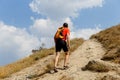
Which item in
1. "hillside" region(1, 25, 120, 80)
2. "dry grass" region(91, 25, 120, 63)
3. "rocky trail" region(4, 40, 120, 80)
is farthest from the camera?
"dry grass" region(91, 25, 120, 63)

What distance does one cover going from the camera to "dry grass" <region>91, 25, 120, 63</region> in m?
18.9

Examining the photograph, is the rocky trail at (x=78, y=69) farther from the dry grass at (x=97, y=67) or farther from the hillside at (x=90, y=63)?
the dry grass at (x=97, y=67)

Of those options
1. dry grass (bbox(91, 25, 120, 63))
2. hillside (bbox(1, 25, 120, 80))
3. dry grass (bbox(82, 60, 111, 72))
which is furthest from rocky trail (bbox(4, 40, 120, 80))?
dry grass (bbox(91, 25, 120, 63))

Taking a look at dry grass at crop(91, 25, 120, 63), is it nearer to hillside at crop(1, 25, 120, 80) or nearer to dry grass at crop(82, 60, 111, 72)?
hillside at crop(1, 25, 120, 80)

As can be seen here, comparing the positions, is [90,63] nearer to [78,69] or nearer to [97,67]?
[97,67]

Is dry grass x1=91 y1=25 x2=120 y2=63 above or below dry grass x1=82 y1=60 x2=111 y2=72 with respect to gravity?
above

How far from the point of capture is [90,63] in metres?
18.1

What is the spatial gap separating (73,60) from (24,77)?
3046 millimetres

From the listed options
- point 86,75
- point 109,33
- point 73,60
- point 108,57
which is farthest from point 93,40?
point 86,75

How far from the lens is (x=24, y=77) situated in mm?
20906

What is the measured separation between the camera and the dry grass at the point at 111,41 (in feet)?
62.0

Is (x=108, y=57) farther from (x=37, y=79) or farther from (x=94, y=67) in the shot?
(x=37, y=79)

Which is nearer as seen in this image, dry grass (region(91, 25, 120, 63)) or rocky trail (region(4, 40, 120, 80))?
rocky trail (region(4, 40, 120, 80))

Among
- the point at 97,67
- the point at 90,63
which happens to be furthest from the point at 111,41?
the point at 97,67
